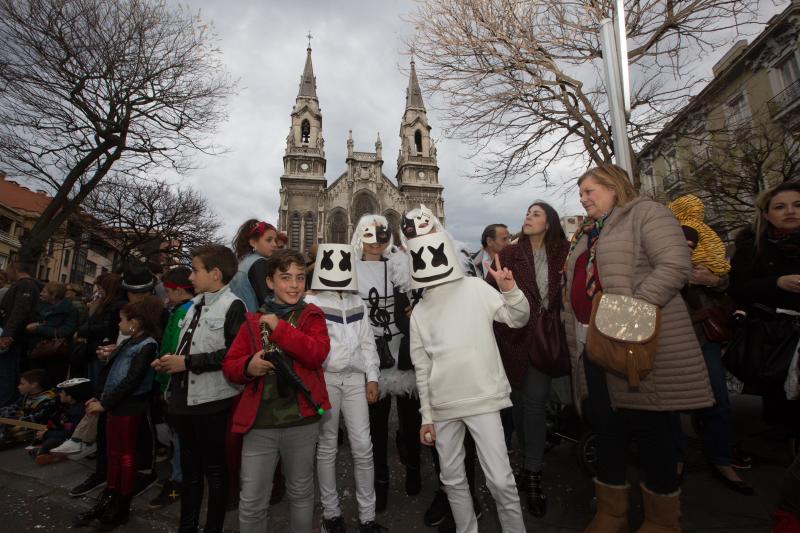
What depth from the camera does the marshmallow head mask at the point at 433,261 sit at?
2211 millimetres

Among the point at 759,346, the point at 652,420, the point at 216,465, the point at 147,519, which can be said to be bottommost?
the point at 147,519

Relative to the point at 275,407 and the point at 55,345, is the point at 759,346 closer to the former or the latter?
the point at 275,407

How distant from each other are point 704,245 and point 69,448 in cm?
579

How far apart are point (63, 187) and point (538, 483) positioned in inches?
458

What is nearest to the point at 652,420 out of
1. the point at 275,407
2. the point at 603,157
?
the point at 275,407

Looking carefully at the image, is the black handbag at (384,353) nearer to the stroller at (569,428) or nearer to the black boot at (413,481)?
the black boot at (413,481)

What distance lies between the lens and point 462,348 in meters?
2.13

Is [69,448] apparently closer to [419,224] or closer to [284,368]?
[284,368]

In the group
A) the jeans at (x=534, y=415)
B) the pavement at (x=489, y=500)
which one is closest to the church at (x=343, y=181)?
the pavement at (x=489, y=500)

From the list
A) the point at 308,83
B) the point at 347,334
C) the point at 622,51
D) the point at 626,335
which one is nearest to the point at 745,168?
the point at 622,51

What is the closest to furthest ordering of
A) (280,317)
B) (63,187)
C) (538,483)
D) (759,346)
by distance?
(280,317) < (538,483) < (759,346) < (63,187)

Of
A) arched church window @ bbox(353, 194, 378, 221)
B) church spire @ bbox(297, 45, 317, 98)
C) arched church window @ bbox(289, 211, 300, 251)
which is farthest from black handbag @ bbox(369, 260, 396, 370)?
church spire @ bbox(297, 45, 317, 98)

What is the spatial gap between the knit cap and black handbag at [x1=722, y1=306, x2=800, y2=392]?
1.69 feet

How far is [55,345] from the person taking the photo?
185 inches
